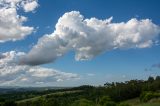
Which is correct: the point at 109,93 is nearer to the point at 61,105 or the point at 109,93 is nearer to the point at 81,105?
the point at 61,105

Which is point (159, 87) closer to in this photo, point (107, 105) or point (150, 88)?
point (150, 88)

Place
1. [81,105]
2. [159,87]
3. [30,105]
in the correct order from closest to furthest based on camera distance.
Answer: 1. [81,105]
2. [30,105]
3. [159,87]

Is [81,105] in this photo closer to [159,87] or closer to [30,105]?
[30,105]

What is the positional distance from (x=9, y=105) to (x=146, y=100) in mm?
A: 62716

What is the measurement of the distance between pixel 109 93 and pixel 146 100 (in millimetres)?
43486

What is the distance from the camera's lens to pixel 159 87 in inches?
7466

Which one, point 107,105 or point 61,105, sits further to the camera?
point 61,105

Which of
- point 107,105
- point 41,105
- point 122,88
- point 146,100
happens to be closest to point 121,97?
point 122,88

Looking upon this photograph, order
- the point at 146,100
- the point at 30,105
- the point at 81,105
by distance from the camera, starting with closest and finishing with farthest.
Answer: the point at 81,105
the point at 146,100
the point at 30,105

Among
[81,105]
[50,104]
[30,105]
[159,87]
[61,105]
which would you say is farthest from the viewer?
[159,87]

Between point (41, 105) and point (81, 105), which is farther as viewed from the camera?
point (41, 105)

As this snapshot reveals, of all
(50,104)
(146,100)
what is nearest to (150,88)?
(146,100)

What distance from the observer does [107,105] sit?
390ft

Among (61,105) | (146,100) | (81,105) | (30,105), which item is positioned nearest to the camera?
(81,105)
